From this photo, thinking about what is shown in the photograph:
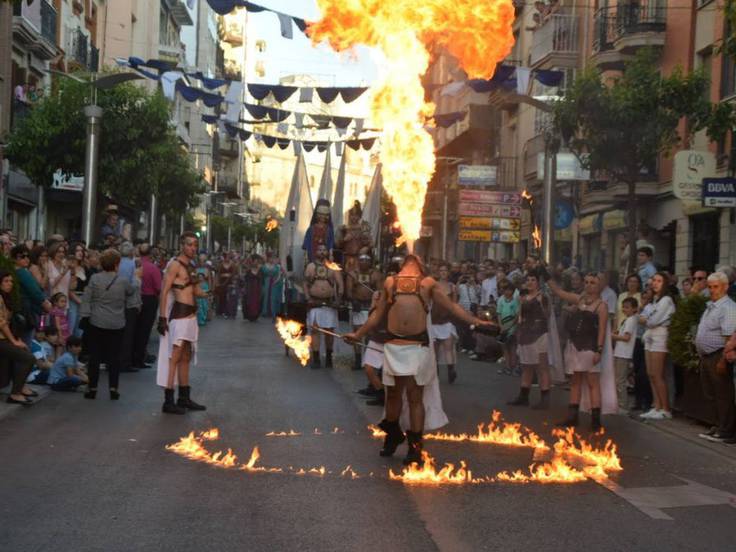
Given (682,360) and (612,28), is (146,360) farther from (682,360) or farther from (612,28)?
(612,28)

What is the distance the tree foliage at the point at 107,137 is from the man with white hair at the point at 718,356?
22616 mm

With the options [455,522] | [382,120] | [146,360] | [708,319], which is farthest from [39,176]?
[455,522]

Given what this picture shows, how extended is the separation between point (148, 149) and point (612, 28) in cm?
1323

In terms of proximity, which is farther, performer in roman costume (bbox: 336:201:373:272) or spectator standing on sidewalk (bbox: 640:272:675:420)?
performer in roman costume (bbox: 336:201:373:272)

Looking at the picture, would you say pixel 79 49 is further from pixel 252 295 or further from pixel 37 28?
pixel 252 295

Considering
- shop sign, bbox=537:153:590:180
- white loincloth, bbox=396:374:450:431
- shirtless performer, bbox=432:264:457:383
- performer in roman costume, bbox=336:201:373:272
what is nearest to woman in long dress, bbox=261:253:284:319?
shop sign, bbox=537:153:590:180

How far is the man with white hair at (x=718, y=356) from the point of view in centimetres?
1173

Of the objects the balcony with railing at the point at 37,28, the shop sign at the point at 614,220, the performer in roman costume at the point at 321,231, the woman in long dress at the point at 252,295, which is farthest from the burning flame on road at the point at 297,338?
the balcony with railing at the point at 37,28

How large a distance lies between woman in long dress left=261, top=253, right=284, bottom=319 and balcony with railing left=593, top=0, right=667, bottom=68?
10608 millimetres

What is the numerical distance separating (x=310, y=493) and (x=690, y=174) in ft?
31.0

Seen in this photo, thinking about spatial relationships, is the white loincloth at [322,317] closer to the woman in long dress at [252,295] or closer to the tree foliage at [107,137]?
the woman in long dress at [252,295]

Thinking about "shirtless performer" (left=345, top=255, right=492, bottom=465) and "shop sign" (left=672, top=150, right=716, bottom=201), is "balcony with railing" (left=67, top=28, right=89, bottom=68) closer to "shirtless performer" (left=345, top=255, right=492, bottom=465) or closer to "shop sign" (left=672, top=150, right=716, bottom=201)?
"shop sign" (left=672, top=150, right=716, bottom=201)

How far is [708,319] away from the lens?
12062 mm

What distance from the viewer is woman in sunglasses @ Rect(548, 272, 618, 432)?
39.8 feet
